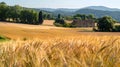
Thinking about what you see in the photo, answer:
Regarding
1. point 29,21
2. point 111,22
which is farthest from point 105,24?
point 29,21

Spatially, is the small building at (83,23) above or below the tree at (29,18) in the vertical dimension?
below

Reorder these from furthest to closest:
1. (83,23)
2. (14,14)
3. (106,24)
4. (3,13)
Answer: (83,23), (14,14), (3,13), (106,24)

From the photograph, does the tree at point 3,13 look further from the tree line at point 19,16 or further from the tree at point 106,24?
the tree at point 106,24

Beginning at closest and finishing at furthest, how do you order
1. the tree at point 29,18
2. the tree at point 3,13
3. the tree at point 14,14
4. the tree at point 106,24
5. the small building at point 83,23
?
the tree at point 106,24 → the tree at point 3,13 → the tree at point 29,18 → the tree at point 14,14 → the small building at point 83,23

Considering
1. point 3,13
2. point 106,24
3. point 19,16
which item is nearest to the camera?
point 106,24

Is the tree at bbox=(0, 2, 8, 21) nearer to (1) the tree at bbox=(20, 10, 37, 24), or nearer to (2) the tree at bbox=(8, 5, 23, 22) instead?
(2) the tree at bbox=(8, 5, 23, 22)

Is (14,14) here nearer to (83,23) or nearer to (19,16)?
(19,16)

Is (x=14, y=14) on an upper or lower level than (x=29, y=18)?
upper

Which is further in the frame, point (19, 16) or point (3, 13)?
point (19, 16)

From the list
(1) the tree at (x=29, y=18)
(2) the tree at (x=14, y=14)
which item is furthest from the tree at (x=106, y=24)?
(2) the tree at (x=14, y=14)

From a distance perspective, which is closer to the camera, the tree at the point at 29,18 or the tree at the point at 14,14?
the tree at the point at 29,18

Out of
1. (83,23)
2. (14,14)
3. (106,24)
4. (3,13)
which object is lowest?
(83,23)

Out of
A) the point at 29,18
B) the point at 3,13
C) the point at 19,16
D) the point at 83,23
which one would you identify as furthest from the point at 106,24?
the point at 3,13

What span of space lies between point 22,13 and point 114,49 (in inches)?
5095
